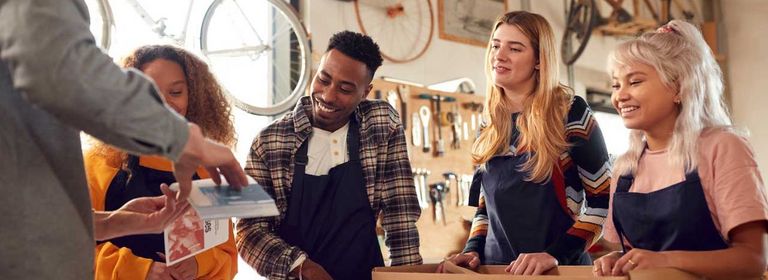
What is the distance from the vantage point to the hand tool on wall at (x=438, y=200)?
4.75 m

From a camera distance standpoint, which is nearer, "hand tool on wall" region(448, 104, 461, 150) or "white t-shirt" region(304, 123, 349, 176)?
"white t-shirt" region(304, 123, 349, 176)

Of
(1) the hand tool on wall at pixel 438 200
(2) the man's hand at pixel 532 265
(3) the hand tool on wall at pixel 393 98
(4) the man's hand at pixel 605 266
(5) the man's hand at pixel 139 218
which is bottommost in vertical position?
(1) the hand tool on wall at pixel 438 200

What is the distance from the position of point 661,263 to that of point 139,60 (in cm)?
136

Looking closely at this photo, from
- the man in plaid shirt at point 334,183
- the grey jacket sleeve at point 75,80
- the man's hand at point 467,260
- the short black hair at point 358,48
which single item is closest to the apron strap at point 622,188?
the man's hand at point 467,260

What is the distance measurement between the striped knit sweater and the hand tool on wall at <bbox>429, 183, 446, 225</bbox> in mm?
2496

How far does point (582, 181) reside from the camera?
2201mm

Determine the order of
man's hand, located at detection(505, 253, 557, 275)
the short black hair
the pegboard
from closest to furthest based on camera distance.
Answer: man's hand, located at detection(505, 253, 557, 275)
the short black hair
the pegboard

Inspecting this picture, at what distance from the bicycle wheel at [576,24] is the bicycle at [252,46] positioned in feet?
8.79

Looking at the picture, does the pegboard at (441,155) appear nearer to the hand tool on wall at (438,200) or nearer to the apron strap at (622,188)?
the hand tool on wall at (438,200)

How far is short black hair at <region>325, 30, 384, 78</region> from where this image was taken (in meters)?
2.46

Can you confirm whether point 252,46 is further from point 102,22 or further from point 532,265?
point 532,265

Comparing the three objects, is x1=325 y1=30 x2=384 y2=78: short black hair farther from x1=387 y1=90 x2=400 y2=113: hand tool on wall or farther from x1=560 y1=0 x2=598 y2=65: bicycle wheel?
x1=560 y1=0 x2=598 y2=65: bicycle wheel

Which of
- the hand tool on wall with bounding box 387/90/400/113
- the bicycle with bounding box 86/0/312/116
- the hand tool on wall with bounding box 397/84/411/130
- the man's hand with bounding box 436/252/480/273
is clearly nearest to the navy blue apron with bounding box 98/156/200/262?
the man's hand with bounding box 436/252/480/273

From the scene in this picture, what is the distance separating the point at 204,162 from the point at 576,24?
572cm
